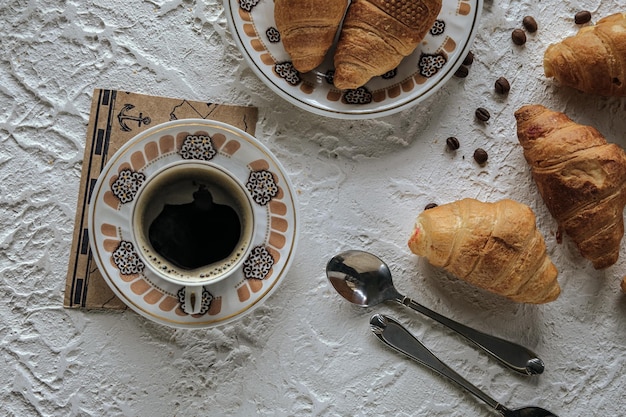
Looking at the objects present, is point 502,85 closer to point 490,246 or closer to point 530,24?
point 530,24

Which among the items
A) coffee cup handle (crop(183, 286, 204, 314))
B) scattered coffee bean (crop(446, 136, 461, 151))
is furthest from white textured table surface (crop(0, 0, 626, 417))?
coffee cup handle (crop(183, 286, 204, 314))

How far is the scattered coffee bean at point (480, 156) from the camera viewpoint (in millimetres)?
1373

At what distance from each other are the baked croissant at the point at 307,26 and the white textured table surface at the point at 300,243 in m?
0.13

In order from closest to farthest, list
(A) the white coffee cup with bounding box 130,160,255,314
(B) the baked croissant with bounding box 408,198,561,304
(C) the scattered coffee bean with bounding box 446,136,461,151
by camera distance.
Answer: (A) the white coffee cup with bounding box 130,160,255,314 < (B) the baked croissant with bounding box 408,198,561,304 < (C) the scattered coffee bean with bounding box 446,136,461,151

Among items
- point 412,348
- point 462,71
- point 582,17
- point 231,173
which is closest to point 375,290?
point 412,348

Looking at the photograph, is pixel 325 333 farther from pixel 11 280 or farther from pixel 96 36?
pixel 96 36

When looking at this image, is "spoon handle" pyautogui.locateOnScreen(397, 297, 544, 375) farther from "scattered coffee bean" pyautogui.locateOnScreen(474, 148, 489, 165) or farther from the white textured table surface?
"scattered coffee bean" pyautogui.locateOnScreen(474, 148, 489, 165)

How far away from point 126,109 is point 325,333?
604mm

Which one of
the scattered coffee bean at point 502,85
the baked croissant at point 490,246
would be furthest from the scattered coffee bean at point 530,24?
the baked croissant at point 490,246

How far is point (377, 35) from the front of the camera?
1241 mm

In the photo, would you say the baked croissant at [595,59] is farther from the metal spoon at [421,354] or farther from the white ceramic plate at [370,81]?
the metal spoon at [421,354]

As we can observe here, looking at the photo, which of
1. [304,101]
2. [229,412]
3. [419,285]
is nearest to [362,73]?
[304,101]

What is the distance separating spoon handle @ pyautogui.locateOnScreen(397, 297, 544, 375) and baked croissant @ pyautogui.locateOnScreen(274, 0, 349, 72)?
521 mm

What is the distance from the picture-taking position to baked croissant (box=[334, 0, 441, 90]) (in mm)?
1224
